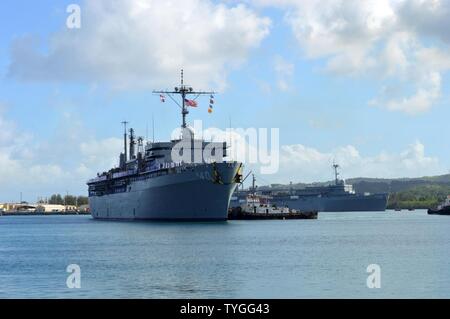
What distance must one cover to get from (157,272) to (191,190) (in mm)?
50709

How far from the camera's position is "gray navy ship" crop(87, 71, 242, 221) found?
91.9m

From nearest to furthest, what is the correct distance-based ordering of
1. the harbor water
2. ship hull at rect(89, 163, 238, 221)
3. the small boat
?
1. the harbor water
2. ship hull at rect(89, 163, 238, 221)
3. the small boat

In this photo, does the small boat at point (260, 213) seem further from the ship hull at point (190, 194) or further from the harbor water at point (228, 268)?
the harbor water at point (228, 268)

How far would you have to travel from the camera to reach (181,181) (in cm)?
9169

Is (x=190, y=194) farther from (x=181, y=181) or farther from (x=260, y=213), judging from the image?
(x=260, y=213)

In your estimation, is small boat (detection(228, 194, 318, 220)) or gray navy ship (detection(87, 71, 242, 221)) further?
small boat (detection(228, 194, 318, 220))

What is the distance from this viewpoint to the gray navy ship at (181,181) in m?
91.9

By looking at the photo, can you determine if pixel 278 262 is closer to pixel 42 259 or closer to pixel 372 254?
pixel 372 254

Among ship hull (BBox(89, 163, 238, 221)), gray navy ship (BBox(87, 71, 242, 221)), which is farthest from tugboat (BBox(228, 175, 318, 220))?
ship hull (BBox(89, 163, 238, 221))

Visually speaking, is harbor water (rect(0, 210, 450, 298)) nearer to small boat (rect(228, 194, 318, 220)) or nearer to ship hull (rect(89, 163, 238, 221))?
ship hull (rect(89, 163, 238, 221))

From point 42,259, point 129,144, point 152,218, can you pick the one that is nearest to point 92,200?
point 129,144

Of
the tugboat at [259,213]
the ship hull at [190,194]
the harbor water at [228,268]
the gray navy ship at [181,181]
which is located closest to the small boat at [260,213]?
the tugboat at [259,213]

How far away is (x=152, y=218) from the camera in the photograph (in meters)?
99.8
